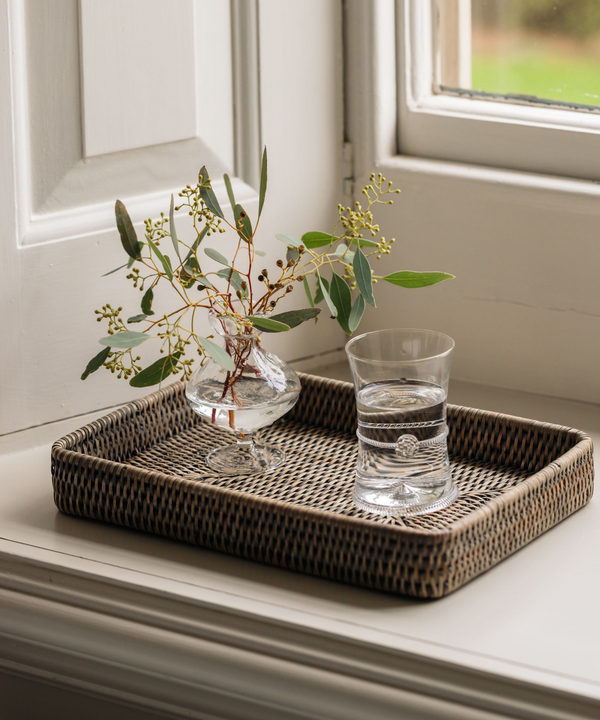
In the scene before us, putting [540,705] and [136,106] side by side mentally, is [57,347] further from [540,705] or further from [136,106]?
[540,705]

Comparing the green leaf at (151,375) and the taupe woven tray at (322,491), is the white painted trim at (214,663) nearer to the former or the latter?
the taupe woven tray at (322,491)

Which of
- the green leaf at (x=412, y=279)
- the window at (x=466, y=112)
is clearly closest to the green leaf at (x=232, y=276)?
the green leaf at (x=412, y=279)

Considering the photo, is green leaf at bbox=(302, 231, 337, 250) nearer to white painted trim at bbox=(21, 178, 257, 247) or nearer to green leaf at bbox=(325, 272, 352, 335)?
green leaf at bbox=(325, 272, 352, 335)

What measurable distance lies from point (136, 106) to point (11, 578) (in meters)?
0.47

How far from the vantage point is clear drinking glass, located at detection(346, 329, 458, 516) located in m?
0.76

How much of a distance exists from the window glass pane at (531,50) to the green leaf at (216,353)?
523 millimetres

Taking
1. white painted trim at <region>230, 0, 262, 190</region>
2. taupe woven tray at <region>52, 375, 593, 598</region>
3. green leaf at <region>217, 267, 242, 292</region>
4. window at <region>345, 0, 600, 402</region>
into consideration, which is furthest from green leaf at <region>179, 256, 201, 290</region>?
window at <region>345, 0, 600, 402</region>

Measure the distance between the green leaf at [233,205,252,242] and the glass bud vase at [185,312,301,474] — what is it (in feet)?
0.25

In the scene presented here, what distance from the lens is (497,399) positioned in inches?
42.3

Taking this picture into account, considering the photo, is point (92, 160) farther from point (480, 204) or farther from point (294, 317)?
point (480, 204)

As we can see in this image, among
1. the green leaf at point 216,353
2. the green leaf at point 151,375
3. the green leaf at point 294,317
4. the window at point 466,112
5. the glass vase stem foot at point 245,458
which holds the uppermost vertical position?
the window at point 466,112

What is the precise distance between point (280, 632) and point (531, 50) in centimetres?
72

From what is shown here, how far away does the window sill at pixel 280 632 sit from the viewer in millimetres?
610

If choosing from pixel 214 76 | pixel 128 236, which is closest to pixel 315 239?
pixel 128 236
